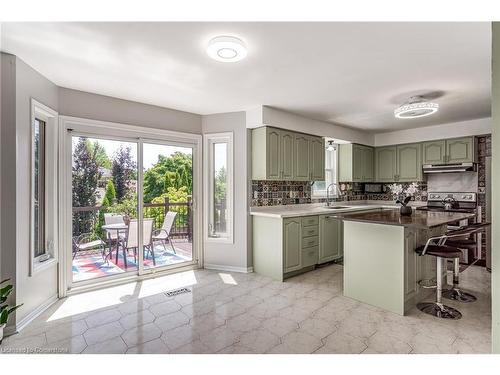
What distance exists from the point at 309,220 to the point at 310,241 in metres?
0.32

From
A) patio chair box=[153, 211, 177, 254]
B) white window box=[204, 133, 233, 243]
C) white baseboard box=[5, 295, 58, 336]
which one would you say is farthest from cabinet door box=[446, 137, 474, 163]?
white baseboard box=[5, 295, 58, 336]

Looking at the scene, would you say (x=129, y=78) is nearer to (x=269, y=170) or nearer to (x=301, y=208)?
(x=269, y=170)

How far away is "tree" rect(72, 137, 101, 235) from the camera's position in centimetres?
335

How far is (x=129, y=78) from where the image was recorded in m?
2.87

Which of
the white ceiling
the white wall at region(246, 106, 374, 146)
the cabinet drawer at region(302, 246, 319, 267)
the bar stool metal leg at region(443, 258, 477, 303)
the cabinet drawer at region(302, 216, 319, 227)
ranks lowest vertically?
the bar stool metal leg at region(443, 258, 477, 303)

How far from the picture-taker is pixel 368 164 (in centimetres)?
590

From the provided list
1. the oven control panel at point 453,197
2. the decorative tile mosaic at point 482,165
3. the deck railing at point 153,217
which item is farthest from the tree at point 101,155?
the decorative tile mosaic at point 482,165

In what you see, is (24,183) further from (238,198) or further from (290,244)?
(290,244)

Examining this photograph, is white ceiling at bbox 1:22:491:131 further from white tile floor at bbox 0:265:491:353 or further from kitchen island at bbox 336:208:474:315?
white tile floor at bbox 0:265:491:353

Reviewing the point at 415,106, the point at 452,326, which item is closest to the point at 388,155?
the point at 415,106

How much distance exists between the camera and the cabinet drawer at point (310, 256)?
4.06 m

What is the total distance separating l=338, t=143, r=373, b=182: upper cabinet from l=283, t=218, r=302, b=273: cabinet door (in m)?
2.19

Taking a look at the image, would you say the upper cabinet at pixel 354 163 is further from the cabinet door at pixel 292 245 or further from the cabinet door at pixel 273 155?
the cabinet door at pixel 292 245

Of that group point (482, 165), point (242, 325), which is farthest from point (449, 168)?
point (242, 325)
